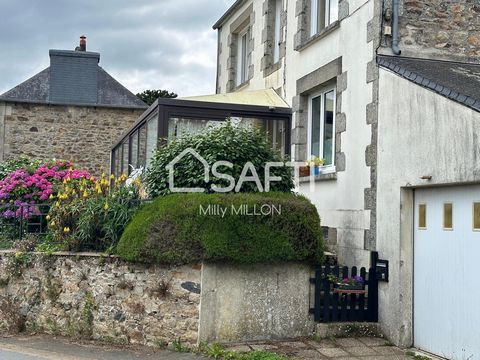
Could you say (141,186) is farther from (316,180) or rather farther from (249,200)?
(316,180)

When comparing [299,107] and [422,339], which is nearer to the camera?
[422,339]

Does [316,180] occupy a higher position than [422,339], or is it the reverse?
[316,180]

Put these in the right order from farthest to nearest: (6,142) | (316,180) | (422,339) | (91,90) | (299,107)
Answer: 1. (91,90)
2. (6,142)
3. (299,107)
4. (316,180)
5. (422,339)

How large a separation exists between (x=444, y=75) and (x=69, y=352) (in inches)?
227

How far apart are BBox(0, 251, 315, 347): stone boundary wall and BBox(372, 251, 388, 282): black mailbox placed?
94 cm

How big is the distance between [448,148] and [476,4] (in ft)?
10.7

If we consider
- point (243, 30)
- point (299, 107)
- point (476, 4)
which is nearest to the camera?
point (476, 4)

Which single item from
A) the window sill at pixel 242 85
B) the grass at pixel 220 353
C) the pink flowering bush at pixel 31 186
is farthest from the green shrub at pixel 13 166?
the grass at pixel 220 353

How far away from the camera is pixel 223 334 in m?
6.67

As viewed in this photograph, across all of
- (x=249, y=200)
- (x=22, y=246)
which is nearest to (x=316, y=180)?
(x=249, y=200)

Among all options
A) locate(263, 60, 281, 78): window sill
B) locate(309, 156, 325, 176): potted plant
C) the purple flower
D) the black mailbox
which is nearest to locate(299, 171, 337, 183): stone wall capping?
locate(309, 156, 325, 176): potted plant

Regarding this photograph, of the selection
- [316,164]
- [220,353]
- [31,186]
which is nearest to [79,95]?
[31,186]

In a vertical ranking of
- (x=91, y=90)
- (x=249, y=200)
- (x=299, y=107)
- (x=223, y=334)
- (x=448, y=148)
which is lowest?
(x=223, y=334)

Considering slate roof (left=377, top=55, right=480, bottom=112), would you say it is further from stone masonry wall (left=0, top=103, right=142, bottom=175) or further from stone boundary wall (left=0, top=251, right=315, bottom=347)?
stone masonry wall (left=0, top=103, right=142, bottom=175)
